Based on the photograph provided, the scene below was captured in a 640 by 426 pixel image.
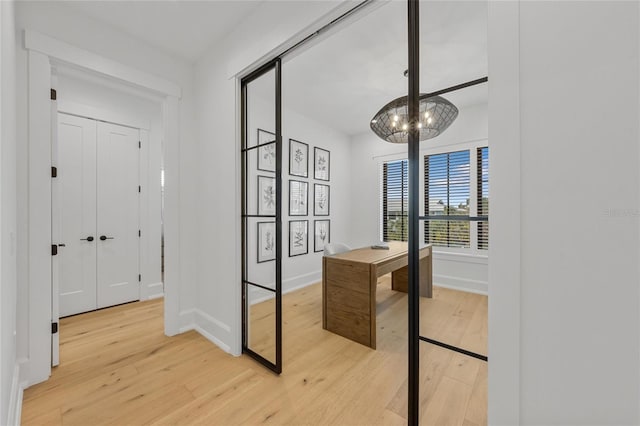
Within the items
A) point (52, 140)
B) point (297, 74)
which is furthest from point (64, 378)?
point (297, 74)

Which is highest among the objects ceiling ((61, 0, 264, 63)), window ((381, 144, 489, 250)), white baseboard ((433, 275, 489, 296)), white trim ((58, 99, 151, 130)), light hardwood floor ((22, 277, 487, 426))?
ceiling ((61, 0, 264, 63))

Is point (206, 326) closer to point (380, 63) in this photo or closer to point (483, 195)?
point (483, 195)

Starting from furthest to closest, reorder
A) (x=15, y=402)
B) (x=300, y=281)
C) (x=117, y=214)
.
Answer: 1. (x=300, y=281)
2. (x=117, y=214)
3. (x=15, y=402)

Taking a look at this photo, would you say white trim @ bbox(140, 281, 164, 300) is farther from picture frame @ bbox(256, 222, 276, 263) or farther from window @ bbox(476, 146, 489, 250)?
window @ bbox(476, 146, 489, 250)

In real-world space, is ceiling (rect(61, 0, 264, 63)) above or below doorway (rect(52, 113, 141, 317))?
above

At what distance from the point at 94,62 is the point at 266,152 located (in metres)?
1.63

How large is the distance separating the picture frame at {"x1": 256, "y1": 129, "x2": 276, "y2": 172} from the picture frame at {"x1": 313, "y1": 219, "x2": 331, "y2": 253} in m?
2.43

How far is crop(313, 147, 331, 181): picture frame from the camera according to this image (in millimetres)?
4418

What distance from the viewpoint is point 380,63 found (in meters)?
2.53

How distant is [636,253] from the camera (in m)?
0.69

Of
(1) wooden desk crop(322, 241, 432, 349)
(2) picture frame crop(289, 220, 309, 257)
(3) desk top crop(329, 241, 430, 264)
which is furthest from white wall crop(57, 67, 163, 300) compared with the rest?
(3) desk top crop(329, 241, 430, 264)

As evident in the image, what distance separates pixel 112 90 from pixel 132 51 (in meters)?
1.26

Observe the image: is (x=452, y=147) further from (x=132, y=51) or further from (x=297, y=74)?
(x=132, y=51)

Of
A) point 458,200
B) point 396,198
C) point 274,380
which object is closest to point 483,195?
point 458,200
